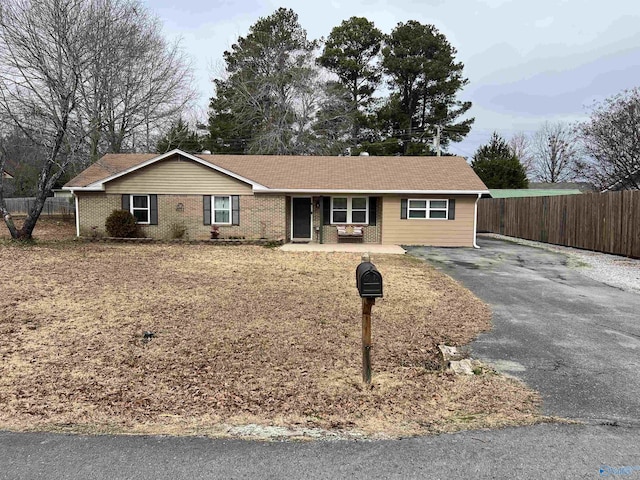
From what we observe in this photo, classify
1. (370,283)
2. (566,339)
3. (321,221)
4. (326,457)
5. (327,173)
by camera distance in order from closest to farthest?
(326,457) → (370,283) → (566,339) → (321,221) → (327,173)

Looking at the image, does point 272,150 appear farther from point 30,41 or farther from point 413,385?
point 413,385

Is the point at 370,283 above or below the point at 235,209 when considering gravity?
below

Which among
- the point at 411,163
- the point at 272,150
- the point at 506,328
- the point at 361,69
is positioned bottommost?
the point at 506,328

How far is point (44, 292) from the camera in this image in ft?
25.5

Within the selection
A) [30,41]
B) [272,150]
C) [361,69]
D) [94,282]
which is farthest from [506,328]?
[361,69]

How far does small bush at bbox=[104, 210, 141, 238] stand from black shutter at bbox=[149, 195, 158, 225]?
75 centimetres

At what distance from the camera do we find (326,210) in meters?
18.2

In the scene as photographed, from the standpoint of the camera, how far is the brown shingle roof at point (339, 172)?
17734mm

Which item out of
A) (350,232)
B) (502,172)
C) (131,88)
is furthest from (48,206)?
(502,172)

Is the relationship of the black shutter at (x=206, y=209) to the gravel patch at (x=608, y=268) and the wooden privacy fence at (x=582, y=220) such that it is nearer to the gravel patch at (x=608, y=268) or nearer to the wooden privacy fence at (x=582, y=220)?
the gravel patch at (x=608, y=268)

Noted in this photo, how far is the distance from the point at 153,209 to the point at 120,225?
1.39m

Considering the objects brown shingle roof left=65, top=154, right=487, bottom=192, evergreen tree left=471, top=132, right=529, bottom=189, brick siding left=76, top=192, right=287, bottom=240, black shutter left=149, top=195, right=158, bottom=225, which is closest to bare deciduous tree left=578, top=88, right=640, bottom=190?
evergreen tree left=471, top=132, right=529, bottom=189

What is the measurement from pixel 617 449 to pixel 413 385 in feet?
5.31

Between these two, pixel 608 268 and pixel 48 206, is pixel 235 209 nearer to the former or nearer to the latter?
pixel 608 268
